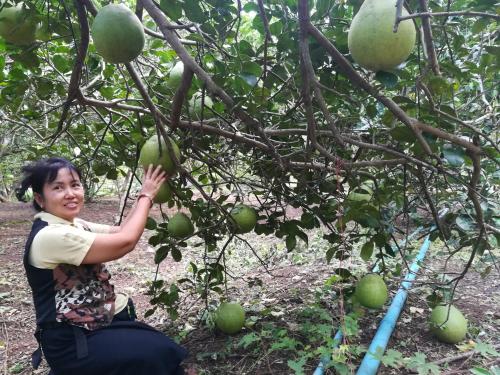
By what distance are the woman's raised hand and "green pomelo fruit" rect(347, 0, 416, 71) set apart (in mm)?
907

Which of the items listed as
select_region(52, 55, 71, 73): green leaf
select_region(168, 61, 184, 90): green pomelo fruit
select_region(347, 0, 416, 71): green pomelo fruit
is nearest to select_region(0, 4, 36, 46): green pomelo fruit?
select_region(52, 55, 71, 73): green leaf

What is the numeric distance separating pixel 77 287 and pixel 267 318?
1.66 meters

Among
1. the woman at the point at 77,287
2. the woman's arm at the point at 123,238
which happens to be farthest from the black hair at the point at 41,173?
the woman's arm at the point at 123,238

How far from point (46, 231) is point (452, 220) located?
220cm

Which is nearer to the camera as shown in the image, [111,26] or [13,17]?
[111,26]

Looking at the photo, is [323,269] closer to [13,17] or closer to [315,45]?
[315,45]

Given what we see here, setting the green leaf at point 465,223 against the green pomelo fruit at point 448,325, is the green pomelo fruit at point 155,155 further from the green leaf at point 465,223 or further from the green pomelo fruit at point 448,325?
the green pomelo fruit at point 448,325

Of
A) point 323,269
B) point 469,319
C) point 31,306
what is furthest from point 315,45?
point 31,306

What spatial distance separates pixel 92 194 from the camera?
9570mm

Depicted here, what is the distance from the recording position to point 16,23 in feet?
6.18

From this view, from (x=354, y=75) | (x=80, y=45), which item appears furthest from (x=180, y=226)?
(x=354, y=75)

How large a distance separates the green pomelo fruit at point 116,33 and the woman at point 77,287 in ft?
1.60

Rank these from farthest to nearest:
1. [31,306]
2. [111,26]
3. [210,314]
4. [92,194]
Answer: [92,194] < [31,306] < [210,314] < [111,26]

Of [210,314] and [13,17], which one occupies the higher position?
[13,17]
